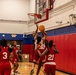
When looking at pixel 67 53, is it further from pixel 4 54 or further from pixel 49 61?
pixel 4 54

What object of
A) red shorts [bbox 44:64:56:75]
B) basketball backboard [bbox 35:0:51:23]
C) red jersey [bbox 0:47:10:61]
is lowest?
red shorts [bbox 44:64:56:75]

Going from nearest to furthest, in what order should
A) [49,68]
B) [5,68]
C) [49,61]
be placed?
[5,68]
[49,68]
[49,61]

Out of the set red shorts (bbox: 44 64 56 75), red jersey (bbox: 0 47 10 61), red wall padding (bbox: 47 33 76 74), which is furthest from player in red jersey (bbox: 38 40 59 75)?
red wall padding (bbox: 47 33 76 74)

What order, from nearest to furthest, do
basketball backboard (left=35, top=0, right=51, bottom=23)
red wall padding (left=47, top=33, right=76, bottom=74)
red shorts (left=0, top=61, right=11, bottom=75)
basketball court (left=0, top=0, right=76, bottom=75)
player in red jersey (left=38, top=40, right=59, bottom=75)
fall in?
red shorts (left=0, top=61, right=11, bottom=75) < player in red jersey (left=38, top=40, right=59, bottom=75) < red wall padding (left=47, top=33, right=76, bottom=74) < basketball court (left=0, top=0, right=76, bottom=75) < basketball backboard (left=35, top=0, right=51, bottom=23)

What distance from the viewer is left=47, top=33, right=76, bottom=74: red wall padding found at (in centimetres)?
1315

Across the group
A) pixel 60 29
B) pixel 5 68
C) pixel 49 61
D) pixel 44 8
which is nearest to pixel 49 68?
pixel 49 61

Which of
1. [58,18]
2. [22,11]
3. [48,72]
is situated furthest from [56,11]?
[48,72]

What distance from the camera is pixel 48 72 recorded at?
23.2 feet

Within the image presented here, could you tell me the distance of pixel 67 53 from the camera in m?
14.0

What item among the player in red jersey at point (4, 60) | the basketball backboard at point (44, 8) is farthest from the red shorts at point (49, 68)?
the basketball backboard at point (44, 8)

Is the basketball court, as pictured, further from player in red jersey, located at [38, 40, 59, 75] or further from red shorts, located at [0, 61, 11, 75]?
red shorts, located at [0, 61, 11, 75]

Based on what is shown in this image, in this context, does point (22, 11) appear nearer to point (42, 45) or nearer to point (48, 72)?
point (42, 45)

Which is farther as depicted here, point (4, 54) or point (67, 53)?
point (67, 53)

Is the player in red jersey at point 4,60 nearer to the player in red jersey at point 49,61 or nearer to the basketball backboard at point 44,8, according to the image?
the player in red jersey at point 49,61
